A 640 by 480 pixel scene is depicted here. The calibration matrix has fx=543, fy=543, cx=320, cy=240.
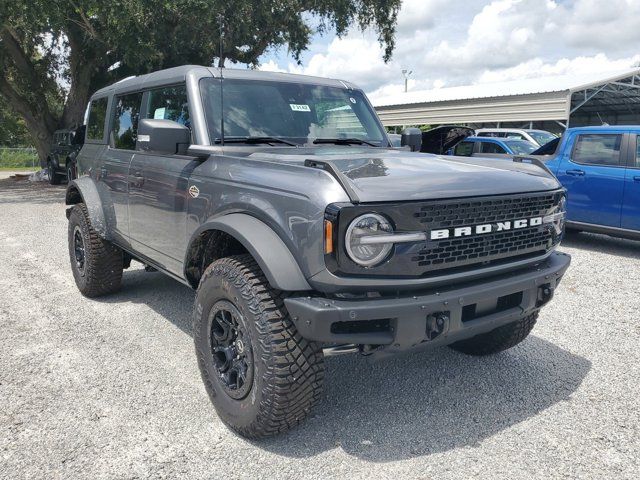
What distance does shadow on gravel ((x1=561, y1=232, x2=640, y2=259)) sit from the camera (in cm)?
762

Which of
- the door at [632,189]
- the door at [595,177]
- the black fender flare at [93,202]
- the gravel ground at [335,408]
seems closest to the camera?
the gravel ground at [335,408]

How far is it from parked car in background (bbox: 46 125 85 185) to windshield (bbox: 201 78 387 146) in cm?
1270

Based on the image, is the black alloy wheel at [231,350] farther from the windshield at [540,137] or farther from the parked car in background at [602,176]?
the windshield at [540,137]

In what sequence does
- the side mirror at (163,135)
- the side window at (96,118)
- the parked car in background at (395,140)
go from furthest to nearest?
1. the side window at (96,118)
2. the parked car in background at (395,140)
3. the side mirror at (163,135)

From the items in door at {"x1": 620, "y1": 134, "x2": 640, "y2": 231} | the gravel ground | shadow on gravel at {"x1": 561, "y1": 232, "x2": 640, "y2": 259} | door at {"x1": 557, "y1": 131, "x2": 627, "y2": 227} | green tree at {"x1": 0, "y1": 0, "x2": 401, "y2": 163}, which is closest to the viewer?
the gravel ground

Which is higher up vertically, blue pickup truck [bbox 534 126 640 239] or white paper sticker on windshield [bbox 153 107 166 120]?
white paper sticker on windshield [bbox 153 107 166 120]

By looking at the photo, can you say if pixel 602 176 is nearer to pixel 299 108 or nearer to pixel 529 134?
pixel 299 108

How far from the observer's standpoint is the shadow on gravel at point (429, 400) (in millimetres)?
2775

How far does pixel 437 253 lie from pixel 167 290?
11.7 feet

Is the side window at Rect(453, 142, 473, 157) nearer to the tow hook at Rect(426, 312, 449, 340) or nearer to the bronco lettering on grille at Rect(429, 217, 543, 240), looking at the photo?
the bronco lettering on grille at Rect(429, 217, 543, 240)

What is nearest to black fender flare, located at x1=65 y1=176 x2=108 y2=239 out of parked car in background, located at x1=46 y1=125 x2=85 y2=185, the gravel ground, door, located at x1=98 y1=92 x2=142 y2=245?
door, located at x1=98 y1=92 x2=142 y2=245

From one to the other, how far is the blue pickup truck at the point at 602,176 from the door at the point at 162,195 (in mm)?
6100

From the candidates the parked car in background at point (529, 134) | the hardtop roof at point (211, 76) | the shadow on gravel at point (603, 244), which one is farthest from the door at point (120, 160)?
the parked car in background at point (529, 134)

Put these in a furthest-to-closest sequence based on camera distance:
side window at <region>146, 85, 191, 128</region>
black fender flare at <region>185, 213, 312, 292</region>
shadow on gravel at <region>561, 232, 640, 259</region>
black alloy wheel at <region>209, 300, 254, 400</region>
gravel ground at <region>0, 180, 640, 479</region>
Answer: shadow on gravel at <region>561, 232, 640, 259</region> < side window at <region>146, 85, 191, 128</region> < black alloy wheel at <region>209, 300, 254, 400</region> < gravel ground at <region>0, 180, 640, 479</region> < black fender flare at <region>185, 213, 312, 292</region>
